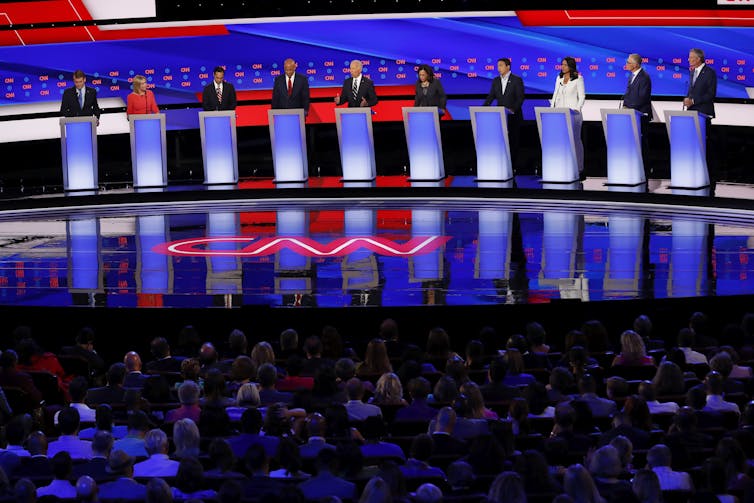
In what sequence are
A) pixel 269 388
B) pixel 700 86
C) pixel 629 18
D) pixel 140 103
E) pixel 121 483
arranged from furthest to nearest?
pixel 629 18 → pixel 140 103 → pixel 700 86 → pixel 269 388 → pixel 121 483

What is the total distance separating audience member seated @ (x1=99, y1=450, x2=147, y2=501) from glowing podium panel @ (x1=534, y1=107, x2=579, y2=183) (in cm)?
906

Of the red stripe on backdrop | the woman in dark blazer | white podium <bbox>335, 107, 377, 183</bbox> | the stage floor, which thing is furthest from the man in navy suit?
white podium <bbox>335, 107, 377, 183</bbox>

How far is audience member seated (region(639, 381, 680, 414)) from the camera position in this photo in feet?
21.9

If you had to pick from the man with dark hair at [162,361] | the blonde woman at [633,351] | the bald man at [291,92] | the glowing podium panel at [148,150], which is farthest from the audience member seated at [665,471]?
the glowing podium panel at [148,150]

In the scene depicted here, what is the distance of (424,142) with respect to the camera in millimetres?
14750

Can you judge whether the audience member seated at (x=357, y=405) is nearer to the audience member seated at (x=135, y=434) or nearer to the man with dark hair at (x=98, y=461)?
the audience member seated at (x=135, y=434)

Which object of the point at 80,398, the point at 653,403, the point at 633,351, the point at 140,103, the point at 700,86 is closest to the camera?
the point at 653,403

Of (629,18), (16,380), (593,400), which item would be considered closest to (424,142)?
(629,18)

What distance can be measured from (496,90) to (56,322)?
6.89 metres

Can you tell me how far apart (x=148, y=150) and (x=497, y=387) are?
8.71m

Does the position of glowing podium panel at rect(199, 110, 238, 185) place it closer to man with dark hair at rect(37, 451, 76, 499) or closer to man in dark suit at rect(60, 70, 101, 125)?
man in dark suit at rect(60, 70, 101, 125)

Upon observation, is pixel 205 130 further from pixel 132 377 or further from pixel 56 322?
pixel 132 377

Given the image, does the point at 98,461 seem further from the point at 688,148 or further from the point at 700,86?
the point at 700,86

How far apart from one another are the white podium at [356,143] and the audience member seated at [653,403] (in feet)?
27.6
